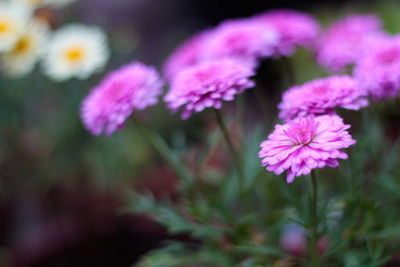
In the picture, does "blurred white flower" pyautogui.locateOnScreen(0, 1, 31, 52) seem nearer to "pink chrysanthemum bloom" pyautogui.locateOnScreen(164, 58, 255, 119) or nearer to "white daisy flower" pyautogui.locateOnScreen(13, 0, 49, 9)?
"white daisy flower" pyautogui.locateOnScreen(13, 0, 49, 9)

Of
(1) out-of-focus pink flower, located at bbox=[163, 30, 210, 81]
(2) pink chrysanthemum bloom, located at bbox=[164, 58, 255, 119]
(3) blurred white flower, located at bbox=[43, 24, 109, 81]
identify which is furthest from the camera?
(3) blurred white flower, located at bbox=[43, 24, 109, 81]

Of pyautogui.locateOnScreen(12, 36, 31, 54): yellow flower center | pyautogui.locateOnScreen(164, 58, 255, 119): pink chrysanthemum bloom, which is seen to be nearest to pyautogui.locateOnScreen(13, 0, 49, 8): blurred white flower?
pyautogui.locateOnScreen(12, 36, 31, 54): yellow flower center

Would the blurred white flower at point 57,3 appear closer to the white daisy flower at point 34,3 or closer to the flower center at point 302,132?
the white daisy flower at point 34,3

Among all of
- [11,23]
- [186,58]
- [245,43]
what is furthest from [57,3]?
[245,43]

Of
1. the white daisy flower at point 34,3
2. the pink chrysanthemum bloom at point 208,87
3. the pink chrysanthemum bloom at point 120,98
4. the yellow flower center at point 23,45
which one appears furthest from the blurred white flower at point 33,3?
the pink chrysanthemum bloom at point 208,87

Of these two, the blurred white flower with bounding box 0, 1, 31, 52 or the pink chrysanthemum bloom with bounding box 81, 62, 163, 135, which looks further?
the blurred white flower with bounding box 0, 1, 31, 52
